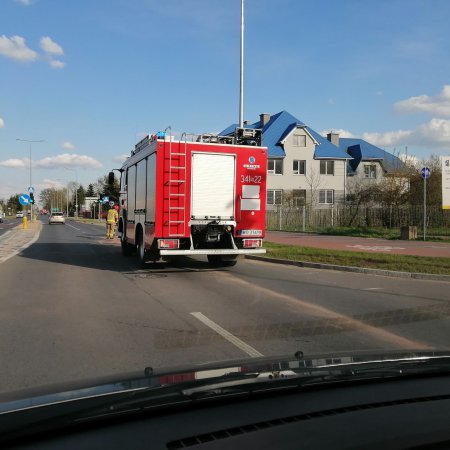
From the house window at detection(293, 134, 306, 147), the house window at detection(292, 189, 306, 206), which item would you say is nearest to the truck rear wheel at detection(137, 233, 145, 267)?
the house window at detection(292, 189, 306, 206)

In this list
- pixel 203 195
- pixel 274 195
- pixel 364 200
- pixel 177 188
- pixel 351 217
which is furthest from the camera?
pixel 274 195

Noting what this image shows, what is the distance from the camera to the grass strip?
12683 mm

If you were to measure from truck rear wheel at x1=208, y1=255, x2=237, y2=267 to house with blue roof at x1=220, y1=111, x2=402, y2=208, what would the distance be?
3577cm

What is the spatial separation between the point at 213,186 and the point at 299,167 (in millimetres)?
41736

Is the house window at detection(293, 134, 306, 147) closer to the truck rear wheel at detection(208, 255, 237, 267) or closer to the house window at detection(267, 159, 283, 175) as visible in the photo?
the house window at detection(267, 159, 283, 175)

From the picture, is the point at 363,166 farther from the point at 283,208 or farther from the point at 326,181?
the point at 283,208

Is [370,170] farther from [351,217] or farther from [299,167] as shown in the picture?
[351,217]

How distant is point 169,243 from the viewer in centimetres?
1230

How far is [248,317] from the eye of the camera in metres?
7.57

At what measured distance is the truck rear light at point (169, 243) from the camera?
12250mm

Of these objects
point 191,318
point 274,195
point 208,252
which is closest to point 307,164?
point 274,195

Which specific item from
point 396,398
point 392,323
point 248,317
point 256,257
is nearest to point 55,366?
point 248,317

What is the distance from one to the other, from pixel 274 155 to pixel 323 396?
5007cm

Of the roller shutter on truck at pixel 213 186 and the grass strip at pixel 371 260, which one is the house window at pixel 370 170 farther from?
Answer: the roller shutter on truck at pixel 213 186
